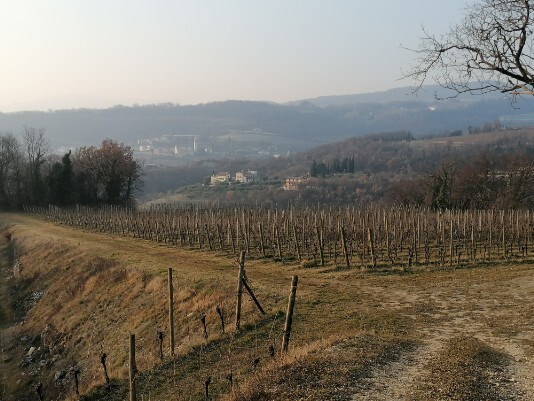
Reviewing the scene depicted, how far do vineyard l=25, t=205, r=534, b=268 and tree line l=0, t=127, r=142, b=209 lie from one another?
27.2 m

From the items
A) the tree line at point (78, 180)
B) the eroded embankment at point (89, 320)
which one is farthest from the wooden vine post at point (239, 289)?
the tree line at point (78, 180)

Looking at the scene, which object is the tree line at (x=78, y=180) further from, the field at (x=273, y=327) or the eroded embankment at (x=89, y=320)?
the eroded embankment at (x=89, y=320)

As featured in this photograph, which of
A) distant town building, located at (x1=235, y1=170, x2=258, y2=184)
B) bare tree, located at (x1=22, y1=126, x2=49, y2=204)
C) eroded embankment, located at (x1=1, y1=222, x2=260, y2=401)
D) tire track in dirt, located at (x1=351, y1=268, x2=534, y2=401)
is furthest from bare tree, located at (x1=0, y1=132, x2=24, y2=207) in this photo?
tire track in dirt, located at (x1=351, y1=268, x2=534, y2=401)

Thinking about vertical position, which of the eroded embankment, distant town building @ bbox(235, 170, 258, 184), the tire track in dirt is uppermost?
the tire track in dirt

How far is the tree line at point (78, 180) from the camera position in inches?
2717

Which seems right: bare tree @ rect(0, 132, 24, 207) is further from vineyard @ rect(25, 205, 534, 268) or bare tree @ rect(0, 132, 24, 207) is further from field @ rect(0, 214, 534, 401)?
field @ rect(0, 214, 534, 401)

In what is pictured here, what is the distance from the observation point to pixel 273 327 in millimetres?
13156

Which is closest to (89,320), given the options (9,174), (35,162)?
(35,162)

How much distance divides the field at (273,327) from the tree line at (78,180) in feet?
129

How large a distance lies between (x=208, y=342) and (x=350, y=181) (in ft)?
323

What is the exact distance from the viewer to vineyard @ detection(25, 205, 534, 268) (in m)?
24.1

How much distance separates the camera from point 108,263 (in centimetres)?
2720

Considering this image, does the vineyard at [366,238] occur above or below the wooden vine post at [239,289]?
below

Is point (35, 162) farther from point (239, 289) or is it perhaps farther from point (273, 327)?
point (273, 327)
